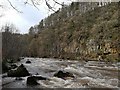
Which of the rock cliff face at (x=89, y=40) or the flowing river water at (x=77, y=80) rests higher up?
the rock cliff face at (x=89, y=40)

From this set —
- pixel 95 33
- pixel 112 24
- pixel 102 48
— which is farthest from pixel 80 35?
pixel 102 48

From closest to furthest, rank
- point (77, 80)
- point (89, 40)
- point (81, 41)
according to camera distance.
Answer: point (77, 80) → point (89, 40) → point (81, 41)

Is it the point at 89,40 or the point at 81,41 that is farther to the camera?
the point at 81,41

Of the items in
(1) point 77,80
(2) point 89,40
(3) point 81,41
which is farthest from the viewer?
(3) point 81,41

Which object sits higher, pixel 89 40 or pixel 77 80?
pixel 89 40

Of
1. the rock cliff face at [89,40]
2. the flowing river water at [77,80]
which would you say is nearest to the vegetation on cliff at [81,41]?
the rock cliff face at [89,40]

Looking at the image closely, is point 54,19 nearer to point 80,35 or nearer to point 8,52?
point 80,35

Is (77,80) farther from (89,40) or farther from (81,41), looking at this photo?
(81,41)

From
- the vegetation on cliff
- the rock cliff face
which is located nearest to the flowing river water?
the vegetation on cliff

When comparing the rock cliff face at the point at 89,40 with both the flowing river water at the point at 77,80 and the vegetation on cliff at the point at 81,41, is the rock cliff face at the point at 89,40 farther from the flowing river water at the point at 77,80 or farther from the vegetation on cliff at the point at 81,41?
the flowing river water at the point at 77,80

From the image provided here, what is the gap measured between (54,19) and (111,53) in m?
97.5

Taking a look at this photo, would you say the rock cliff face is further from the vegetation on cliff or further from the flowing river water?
the flowing river water

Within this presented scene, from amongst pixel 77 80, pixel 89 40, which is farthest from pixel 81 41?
pixel 77 80

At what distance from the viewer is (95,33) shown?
79.0 metres
